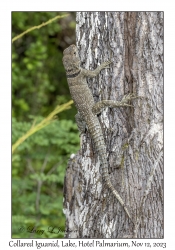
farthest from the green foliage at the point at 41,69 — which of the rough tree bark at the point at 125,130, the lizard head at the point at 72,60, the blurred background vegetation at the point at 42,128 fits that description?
the rough tree bark at the point at 125,130

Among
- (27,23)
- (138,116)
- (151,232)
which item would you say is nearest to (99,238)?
(151,232)

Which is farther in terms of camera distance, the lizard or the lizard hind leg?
the lizard hind leg

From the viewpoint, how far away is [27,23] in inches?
363

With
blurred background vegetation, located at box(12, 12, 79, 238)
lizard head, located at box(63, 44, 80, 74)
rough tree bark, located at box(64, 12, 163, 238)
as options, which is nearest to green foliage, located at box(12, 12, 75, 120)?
blurred background vegetation, located at box(12, 12, 79, 238)

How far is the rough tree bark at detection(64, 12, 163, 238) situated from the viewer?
13.2 feet

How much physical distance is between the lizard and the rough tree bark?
0.06 m

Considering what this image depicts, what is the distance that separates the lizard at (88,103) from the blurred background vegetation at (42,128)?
127cm

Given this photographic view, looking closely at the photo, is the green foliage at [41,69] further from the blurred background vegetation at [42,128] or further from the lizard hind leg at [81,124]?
the lizard hind leg at [81,124]

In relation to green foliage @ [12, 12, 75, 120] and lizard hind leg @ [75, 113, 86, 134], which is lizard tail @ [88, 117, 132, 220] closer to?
lizard hind leg @ [75, 113, 86, 134]

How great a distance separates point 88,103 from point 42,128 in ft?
6.08

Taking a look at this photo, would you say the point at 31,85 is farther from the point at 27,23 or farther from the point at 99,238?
the point at 99,238

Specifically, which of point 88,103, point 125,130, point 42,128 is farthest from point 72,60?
point 42,128

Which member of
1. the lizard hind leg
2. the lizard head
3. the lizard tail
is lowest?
the lizard tail
